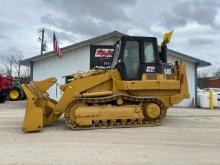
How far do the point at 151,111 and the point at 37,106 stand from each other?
3.68 metres

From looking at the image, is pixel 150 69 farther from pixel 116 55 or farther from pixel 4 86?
pixel 4 86

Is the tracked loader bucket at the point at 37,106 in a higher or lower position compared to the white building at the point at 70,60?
lower

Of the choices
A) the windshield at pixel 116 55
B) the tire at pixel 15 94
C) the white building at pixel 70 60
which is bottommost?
the tire at pixel 15 94

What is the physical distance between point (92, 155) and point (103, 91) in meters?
4.89

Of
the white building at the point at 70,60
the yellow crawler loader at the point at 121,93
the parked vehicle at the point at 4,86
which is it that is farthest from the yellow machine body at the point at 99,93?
the parked vehicle at the point at 4,86

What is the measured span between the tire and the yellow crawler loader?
1833 centimetres

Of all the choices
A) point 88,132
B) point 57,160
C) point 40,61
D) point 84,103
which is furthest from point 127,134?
point 40,61

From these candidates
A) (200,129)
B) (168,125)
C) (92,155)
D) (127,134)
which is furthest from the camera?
(168,125)

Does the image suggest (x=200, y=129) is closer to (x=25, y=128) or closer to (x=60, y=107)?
(x=60, y=107)

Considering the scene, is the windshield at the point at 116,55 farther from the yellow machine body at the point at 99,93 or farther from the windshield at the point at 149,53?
the windshield at the point at 149,53

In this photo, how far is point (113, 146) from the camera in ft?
31.2

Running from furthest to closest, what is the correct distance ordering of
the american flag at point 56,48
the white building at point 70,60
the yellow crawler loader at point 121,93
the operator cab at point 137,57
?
the white building at point 70,60 < the american flag at point 56,48 < the operator cab at point 137,57 < the yellow crawler loader at point 121,93

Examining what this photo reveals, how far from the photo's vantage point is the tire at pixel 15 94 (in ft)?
104

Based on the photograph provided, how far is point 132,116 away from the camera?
12.7m
